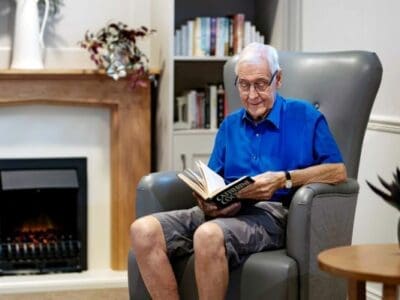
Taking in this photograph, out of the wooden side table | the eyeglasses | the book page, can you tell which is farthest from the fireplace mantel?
A: the wooden side table

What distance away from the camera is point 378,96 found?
11.6ft

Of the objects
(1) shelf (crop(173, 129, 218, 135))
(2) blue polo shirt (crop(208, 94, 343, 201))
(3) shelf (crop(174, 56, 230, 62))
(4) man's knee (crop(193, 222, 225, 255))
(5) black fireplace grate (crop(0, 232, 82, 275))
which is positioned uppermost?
(3) shelf (crop(174, 56, 230, 62))

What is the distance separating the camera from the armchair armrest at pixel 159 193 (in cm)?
298

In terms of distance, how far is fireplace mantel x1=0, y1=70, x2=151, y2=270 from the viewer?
4.12 meters

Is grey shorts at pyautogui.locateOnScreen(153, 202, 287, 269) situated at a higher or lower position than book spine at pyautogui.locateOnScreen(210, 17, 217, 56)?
lower

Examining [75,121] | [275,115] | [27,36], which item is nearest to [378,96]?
[275,115]

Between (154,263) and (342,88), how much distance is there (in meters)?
1.01

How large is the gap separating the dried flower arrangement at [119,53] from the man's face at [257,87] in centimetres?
128

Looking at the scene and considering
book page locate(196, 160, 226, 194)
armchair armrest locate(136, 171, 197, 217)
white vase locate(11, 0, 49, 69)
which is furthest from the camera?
white vase locate(11, 0, 49, 69)

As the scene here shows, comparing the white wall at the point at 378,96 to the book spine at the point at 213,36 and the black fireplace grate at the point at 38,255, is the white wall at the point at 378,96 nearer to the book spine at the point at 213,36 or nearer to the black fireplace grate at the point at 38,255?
the book spine at the point at 213,36

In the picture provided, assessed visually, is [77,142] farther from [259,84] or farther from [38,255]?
[259,84]

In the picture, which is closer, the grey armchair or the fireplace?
the grey armchair

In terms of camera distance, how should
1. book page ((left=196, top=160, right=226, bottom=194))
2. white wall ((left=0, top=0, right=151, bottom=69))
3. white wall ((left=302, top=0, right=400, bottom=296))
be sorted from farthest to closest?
white wall ((left=0, top=0, right=151, bottom=69)) < white wall ((left=302, top=0, right=400, bottom=296)) < book page ((left=196, top=160, right=226, bottom=194))

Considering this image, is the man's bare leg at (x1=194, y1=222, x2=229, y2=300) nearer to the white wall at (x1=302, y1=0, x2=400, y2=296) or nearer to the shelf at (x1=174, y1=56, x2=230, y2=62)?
the white wall at (x1=302, y1=0, x2=400, y2=296)
